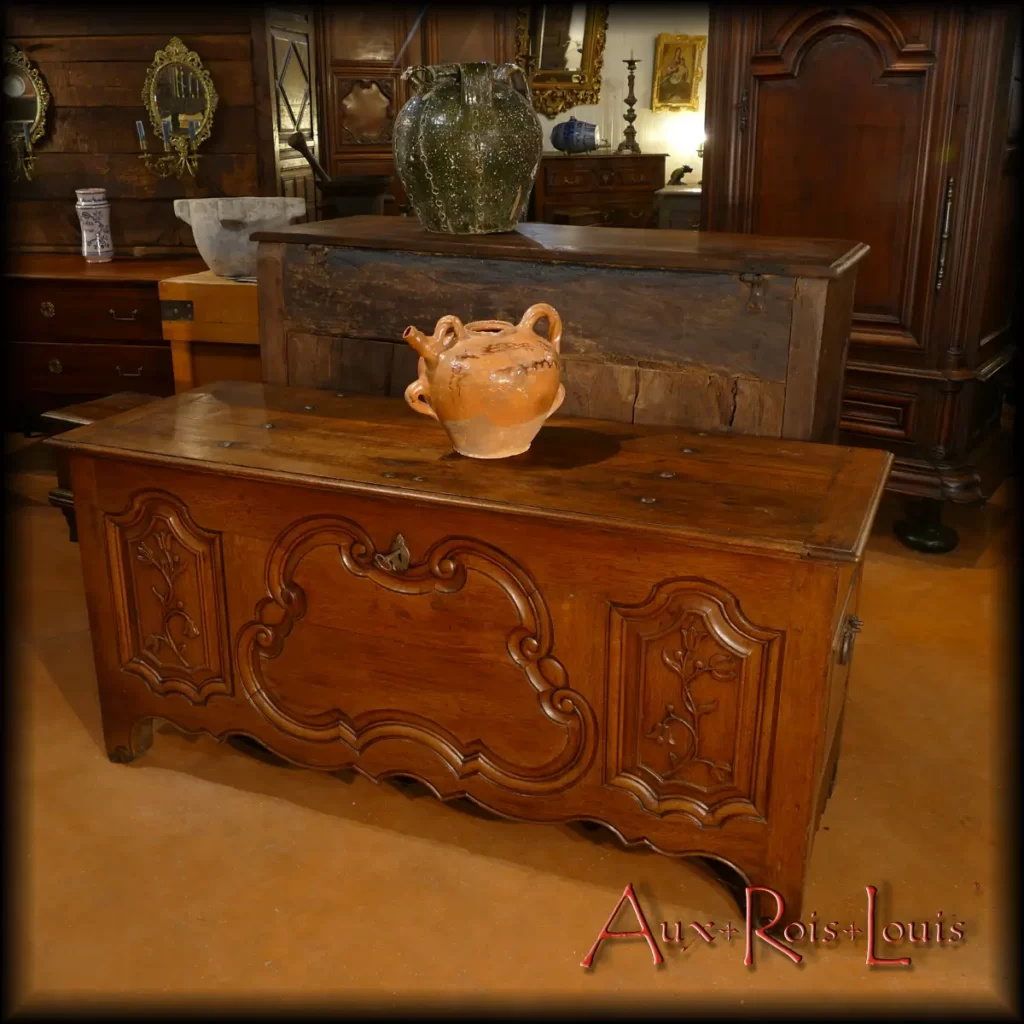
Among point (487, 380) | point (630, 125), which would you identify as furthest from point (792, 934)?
point (630, 125)

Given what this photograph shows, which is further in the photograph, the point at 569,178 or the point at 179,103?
the point at 569,178

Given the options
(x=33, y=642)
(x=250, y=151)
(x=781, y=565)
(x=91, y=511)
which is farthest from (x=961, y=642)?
(x=250, y=151)

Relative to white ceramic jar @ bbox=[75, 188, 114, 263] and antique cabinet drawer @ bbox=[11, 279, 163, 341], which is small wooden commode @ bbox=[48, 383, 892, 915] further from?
white ceramic jar @ bbox=[75, 188, 114, 263]

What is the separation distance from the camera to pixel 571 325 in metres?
2.06

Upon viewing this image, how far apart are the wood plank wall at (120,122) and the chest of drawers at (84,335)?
19.1 inches

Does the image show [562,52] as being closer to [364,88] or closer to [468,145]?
[364,88]

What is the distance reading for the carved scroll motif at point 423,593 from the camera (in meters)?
1.65

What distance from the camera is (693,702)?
1584 millimetres

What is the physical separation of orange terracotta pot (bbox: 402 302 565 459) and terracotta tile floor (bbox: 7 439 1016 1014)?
2.27 ft

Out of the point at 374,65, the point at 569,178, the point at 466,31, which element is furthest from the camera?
the point at 569,178

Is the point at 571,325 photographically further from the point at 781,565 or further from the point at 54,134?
the point at 54,134

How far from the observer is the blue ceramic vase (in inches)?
231

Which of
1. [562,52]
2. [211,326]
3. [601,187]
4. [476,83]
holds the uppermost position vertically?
[562,52]

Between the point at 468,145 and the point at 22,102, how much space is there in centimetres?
277
